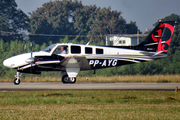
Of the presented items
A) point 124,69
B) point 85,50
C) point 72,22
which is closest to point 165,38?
point 85,50

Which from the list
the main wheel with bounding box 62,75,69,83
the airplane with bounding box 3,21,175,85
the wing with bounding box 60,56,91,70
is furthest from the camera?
the main wheel with bounding box 62,75,69,83

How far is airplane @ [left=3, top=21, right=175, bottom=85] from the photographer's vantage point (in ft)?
79.2

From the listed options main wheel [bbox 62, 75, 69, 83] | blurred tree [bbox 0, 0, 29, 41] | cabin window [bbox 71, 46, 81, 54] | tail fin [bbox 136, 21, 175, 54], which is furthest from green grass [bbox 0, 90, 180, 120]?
blurred tree [bbox 0, 0, 29, 41]

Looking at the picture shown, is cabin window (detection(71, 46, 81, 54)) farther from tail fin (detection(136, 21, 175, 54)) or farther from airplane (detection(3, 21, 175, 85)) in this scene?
tail fin (detection(136, 21, 175, 54))

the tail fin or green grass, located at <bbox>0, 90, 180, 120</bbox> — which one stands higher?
the tail fin

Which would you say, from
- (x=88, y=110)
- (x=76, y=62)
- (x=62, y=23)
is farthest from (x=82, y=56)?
(x=62, y=23)

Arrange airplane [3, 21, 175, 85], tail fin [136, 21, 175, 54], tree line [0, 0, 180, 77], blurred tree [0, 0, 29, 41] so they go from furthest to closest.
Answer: tree line [0, 0, 180, 77]
blurred tree [0, 0, 29, 41]
tail fin [136, 21, 175, 54]
airplane [3, 21, 175, 85]

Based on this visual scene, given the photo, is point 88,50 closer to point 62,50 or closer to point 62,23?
point 62,50

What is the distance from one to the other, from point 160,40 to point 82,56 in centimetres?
803

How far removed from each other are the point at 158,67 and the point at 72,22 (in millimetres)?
45299

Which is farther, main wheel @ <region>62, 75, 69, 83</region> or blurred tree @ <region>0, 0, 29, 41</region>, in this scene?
blurred tree @ <region>0, 0, 29, 41</region>

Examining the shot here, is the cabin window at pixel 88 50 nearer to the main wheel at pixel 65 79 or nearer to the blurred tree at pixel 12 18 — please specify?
the main wheel at pixel 65 79

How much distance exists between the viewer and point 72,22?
276 feet

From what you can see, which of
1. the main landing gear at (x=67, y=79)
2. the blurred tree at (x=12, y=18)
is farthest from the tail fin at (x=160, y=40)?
the blurred tree at (x=12, y=18)
